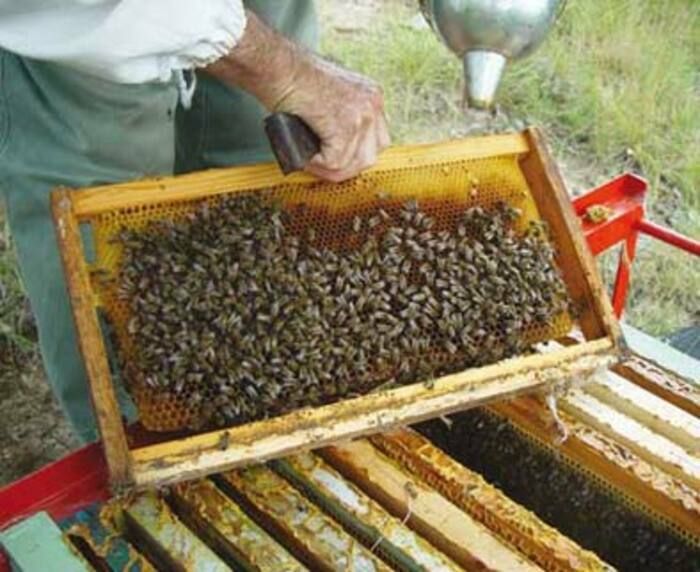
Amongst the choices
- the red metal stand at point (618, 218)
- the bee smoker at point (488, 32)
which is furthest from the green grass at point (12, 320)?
the bee smoker at point (488, 32)

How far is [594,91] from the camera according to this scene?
572 centimetres

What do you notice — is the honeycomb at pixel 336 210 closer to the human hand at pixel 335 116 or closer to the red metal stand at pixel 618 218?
the human hand at pixel 335 116

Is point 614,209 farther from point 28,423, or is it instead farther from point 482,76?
point 28,423

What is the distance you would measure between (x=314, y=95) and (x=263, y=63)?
141mm

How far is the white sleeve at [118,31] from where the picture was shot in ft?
7.25

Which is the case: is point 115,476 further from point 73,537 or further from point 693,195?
point 693,195

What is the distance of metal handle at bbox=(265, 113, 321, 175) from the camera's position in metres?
2.47

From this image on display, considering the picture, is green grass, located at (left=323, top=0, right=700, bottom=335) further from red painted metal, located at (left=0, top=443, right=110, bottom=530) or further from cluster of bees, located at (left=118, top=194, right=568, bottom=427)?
red painted metal, located at (left=0, top=443, right=110, bottom=530)

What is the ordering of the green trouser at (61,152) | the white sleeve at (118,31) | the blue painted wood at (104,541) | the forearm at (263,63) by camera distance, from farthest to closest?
the green trouser at (61,152)
the forearm at (263,63)
the white sleeve at (118,31)
the blue painted wood at (104,541)

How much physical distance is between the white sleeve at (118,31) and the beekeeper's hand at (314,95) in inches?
5.3

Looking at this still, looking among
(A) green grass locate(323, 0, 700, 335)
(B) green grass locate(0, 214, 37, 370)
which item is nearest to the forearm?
(B) green grass locate(0, 214, 37, 370)

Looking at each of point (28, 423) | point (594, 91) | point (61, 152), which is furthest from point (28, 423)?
point (594, 91)

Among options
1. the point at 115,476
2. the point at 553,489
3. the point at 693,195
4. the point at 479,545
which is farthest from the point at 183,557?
the point at 693,195

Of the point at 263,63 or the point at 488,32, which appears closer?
the point at 488,32
